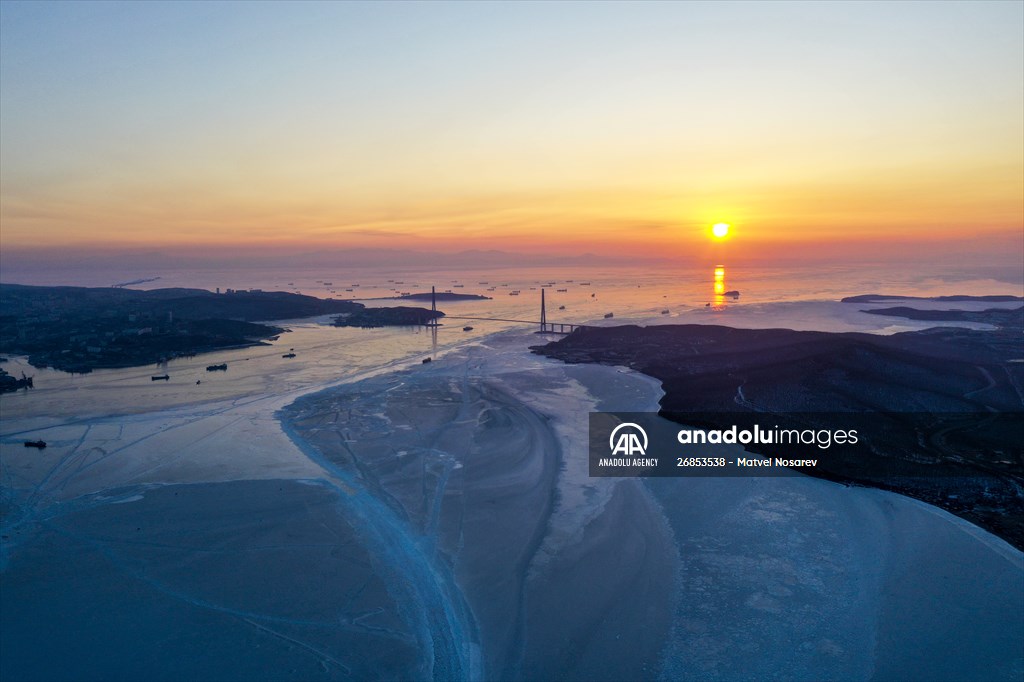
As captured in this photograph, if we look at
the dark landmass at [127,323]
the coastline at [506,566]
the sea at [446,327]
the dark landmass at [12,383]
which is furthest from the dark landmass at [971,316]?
the dark landmass at [12,383]

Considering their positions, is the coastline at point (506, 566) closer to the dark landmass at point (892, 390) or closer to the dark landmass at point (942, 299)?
the dark landmass at point (892, 390)

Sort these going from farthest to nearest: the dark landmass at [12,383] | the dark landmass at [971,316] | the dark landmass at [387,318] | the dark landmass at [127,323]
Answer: the dark landmass at [387,318] → the dark landmass at [971,316] → the dark landmass at [127,323] → the dark landmass at [12,383]

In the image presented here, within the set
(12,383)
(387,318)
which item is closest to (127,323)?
(387,318)

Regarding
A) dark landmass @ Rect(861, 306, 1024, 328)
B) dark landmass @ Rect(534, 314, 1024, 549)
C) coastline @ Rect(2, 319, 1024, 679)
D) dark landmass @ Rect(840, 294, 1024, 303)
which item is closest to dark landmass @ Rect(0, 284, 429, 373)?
coastline @ Rect(2, 319, 1024, 679)

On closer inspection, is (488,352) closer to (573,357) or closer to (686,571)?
(573,357)

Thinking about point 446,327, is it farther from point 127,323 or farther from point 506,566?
point 506,566
